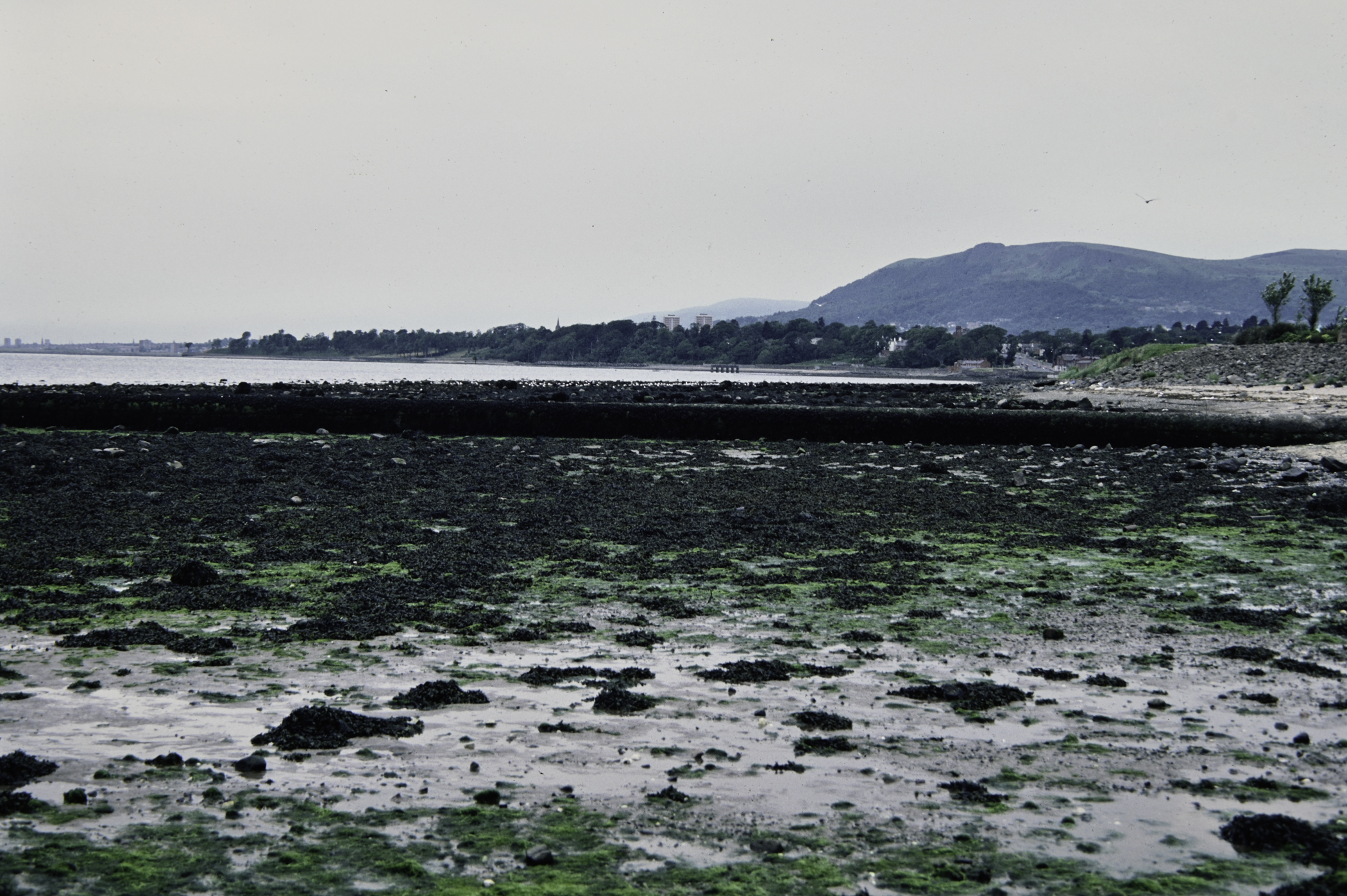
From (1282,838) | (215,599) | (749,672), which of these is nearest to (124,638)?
(215,599)

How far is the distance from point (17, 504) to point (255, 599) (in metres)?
8.05

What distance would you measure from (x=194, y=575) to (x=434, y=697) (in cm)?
486

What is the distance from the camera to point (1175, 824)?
5.45 metres

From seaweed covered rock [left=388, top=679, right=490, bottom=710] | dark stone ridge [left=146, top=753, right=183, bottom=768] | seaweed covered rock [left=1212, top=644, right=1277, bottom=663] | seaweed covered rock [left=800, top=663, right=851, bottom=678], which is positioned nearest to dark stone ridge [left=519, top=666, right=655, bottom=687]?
seaweed covered rock [left=388, top=679, right=490, bottom=710]

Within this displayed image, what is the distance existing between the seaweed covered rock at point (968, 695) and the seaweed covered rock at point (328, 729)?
10.7ft

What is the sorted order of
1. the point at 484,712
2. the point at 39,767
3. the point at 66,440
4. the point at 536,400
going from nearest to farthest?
the point at 39,767 < the point at 484,712 < the point at 66,440 < the point at 536,400

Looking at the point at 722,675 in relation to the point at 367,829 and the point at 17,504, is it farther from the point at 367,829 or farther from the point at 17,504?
the point at 17,504

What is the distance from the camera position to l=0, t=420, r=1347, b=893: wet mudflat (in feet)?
16.5

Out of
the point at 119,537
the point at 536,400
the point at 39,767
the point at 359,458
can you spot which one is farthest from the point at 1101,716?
the point at 536,400

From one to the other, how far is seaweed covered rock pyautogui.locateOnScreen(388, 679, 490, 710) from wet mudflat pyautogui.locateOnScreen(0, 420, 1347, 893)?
0.09 feet

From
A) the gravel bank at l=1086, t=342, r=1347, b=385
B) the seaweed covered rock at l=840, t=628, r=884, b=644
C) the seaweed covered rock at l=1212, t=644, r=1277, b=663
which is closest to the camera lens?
the seaweed covered rock at l=1212, t=644, r=1277, b=663

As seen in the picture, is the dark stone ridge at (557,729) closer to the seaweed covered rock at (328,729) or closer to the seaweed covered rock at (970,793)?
the seaweed covered rock at (328,729)

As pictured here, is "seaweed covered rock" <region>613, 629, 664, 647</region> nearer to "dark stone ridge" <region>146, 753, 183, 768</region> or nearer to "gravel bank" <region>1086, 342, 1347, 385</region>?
"dark stone ridge" <region>146, 753, 183, 768</region>

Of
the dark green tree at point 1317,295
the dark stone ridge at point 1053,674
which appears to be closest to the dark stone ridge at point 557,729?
the dark stone ridge at point 1053,674
